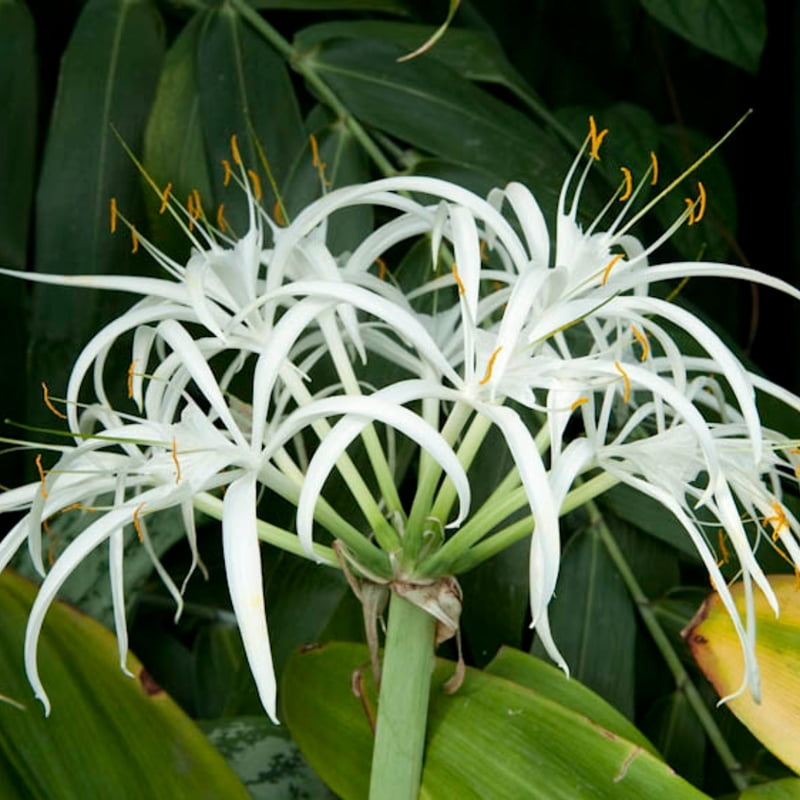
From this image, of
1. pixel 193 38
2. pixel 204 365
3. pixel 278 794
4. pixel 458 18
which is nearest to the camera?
pixel 204 365

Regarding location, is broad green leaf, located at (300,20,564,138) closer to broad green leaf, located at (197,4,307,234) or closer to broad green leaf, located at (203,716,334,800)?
broad green leaf, located at (197,4,307,234)

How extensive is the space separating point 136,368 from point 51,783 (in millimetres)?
145

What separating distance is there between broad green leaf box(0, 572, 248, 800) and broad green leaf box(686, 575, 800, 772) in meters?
0.17

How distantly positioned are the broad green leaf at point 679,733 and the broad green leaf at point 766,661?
0.12 meters

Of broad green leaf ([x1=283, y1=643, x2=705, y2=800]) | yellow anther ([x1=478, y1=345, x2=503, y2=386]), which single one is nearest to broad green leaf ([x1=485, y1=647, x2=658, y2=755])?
broad green leaf ([x1=283, y1=643, x2=705, y2=800])

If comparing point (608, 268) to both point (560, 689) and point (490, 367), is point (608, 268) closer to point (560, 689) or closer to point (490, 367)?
point (490, 367)

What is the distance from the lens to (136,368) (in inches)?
16.3

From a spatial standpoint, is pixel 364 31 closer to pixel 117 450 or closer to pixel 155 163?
pixel 155 163

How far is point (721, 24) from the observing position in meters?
0.69

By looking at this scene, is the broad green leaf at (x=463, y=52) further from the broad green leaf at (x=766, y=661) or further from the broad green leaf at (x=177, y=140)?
the broad green leaf at (x=766, y=661)

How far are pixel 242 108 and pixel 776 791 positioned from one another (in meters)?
0.38

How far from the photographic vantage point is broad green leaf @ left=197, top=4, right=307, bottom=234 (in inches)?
23.1

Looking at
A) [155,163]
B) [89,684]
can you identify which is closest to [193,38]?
[155,163]

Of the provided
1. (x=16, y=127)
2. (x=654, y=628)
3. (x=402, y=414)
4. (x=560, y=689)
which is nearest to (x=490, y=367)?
(x=402, y=414)
